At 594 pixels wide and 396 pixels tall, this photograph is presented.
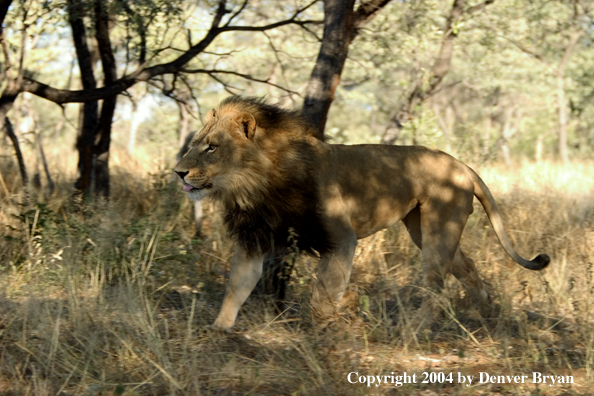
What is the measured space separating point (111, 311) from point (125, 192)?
445 centimetres

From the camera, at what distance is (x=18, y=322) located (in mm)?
4086

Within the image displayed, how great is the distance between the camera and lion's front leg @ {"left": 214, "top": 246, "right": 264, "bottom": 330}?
4.35 m

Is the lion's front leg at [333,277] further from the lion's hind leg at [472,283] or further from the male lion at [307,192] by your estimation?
the lion's hind leg at [472,283]

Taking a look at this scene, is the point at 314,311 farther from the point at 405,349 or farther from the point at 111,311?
the point at 111,311

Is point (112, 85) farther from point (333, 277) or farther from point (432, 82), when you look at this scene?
point (432, 82)

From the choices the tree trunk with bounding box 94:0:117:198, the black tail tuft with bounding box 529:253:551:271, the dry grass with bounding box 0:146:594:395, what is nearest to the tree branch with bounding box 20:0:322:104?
the tree trunk with bounding box 94:0:117:198

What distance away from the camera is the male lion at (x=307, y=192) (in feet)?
13.9

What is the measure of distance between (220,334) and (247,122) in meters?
1.29

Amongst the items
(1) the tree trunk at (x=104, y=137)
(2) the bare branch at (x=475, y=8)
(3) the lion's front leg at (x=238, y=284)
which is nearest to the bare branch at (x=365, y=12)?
(1) the tree trunk at (x=104, y=137)

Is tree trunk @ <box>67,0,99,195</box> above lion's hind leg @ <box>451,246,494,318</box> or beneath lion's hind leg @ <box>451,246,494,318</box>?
above

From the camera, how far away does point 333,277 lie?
4375mm

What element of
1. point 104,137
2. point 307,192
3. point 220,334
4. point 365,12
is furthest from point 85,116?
point 220,334

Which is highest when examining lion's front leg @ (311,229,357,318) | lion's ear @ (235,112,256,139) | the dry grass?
lion's ear @ (235,112,256,139)

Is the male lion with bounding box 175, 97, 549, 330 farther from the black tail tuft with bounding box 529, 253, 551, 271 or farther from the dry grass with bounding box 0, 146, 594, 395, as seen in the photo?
the dry grass with bounding box 0, 146, 594, 395
